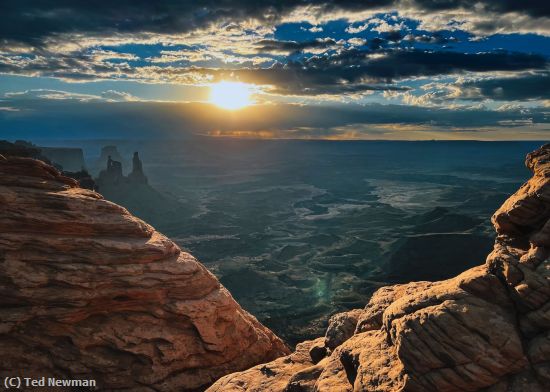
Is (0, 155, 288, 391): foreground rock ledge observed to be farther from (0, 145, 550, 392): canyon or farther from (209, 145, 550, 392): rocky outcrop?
(209, 145, 550, 392): rocky outcrop

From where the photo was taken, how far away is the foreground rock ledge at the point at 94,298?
2770 centimetres

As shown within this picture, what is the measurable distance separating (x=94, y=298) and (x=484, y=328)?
945 inches

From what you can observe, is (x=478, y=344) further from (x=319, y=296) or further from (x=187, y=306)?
(x=319, y=296)

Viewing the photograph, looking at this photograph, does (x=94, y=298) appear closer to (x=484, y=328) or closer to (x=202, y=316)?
(x=202, y=316)

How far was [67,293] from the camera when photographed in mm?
28141

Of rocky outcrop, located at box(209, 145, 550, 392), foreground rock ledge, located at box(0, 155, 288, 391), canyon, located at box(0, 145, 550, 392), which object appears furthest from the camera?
foreground rock ledge, located at box(0, 155, 288, 391)

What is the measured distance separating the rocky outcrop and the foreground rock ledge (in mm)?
12580

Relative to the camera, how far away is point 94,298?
28.8 metres

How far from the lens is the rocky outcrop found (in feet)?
55.0

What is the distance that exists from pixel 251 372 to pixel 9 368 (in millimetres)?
15520

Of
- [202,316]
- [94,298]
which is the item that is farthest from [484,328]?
[94,298]

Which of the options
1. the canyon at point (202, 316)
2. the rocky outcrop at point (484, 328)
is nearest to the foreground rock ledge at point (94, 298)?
the canyon at point (202, 316)

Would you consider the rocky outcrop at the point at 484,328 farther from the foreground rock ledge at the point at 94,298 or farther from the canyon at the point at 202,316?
the foreground rock ledge at the point at 94,298

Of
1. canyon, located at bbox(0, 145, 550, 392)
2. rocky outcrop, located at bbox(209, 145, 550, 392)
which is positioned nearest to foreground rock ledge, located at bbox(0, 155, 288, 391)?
canyon, located at bbox(0, 145, 550, 392)
